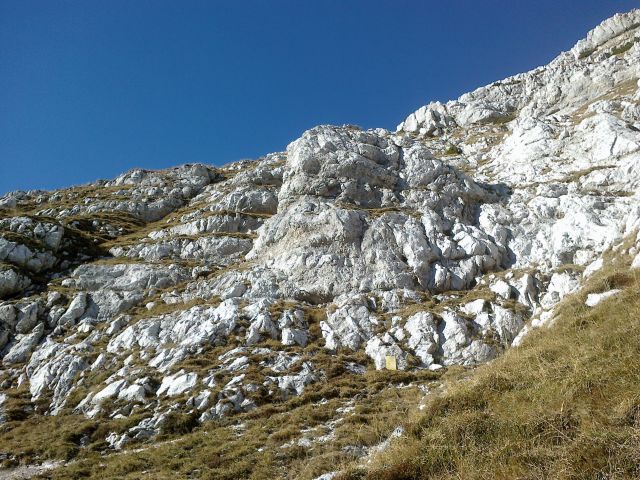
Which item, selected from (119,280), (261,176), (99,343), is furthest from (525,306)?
(261,176)

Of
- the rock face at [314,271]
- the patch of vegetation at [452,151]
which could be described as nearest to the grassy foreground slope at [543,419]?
the rock face at [314,271]

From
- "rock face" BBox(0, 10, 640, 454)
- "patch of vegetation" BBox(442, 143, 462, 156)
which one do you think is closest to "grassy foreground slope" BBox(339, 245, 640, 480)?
"rock face" BBox(0, 10, 640, 454)

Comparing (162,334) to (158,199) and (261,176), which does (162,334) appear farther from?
(158,199)

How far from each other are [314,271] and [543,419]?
2826 centimetres

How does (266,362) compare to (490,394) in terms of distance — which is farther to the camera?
(266,362)

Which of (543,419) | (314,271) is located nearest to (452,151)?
(314,271)

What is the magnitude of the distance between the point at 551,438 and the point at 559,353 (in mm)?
4478

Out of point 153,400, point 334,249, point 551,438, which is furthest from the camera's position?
point 334,249

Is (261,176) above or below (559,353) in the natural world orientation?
above

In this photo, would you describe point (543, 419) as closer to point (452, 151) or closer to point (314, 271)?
point (314, 271)

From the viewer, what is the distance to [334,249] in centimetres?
3747

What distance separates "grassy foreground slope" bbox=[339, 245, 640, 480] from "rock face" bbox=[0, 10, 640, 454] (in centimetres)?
557

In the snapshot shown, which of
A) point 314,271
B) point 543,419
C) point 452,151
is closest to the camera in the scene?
point 543,419

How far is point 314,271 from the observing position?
1422 inches
